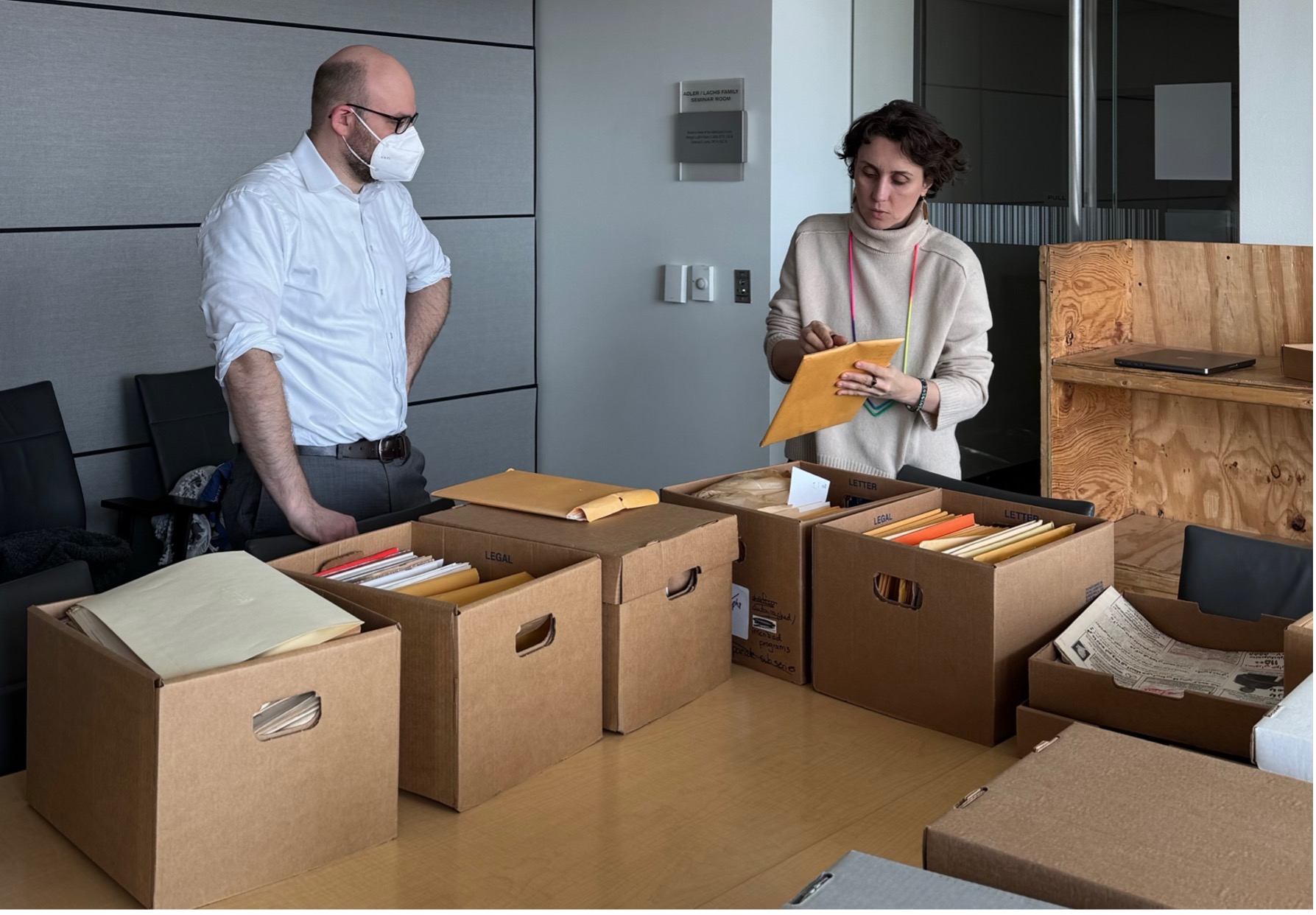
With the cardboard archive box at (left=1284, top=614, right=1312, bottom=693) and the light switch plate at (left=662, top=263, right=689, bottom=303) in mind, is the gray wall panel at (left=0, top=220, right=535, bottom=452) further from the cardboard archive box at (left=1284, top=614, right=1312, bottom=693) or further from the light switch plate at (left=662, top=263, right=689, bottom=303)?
the cardboard archive box at (left=1284, top=614, right=1312, bottom=693)

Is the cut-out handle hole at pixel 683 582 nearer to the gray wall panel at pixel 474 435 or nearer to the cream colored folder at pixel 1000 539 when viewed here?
the cream colored folder at pixel 1000 539

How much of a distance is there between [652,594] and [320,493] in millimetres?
1131

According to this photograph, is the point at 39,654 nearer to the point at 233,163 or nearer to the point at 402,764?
the point at 402,764

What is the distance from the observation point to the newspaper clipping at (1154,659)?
156cm

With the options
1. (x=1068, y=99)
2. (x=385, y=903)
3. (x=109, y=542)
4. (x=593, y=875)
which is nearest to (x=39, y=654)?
(x=385, y=903)

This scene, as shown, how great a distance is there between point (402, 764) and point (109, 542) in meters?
1.87

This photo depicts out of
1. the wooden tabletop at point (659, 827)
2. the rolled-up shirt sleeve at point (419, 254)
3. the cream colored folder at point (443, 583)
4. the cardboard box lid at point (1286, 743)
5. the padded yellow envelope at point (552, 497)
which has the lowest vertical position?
the wooden tabletop at point (659, 827)

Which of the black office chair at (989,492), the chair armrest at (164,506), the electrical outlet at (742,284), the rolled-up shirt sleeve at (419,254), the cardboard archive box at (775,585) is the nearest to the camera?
the cardboard archive box at (775,585)

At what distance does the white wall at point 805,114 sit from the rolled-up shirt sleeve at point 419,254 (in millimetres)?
1432

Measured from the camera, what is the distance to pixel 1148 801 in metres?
1.03

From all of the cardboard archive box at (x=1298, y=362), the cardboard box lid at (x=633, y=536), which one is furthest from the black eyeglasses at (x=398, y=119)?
the cardboard archive box at (x=1298, y=362)

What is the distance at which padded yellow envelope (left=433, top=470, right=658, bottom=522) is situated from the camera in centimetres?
178

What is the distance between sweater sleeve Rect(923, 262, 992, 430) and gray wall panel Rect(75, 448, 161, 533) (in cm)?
247

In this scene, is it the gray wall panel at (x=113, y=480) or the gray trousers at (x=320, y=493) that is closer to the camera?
the gray trousers at (x=320, y=493)
